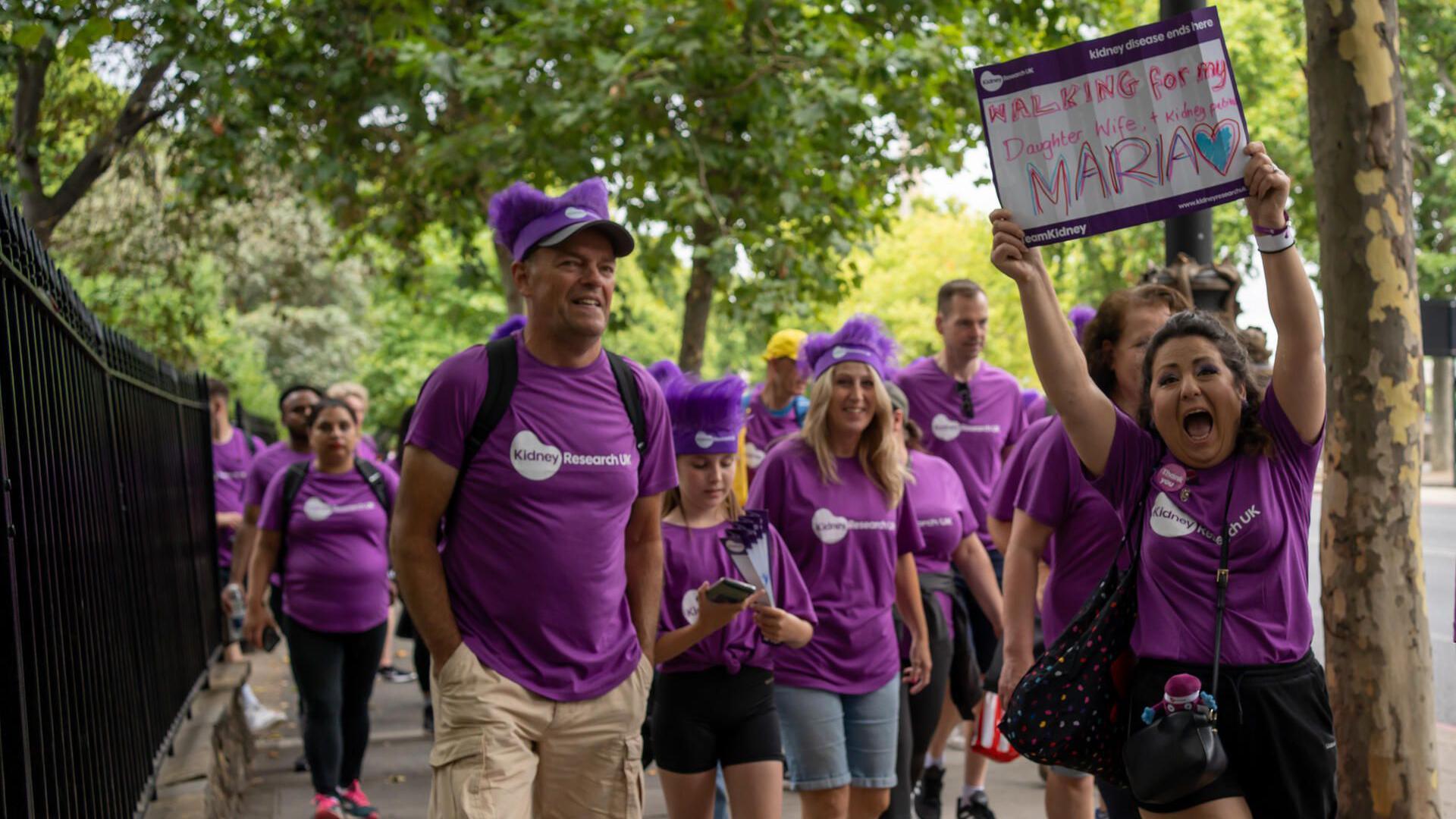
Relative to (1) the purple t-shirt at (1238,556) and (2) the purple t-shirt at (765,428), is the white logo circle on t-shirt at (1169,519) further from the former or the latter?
(2) the purple t-shirt at (765,428)

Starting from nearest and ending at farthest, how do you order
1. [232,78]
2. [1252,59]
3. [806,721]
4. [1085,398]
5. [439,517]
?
1. [1085,398]
2. [439,517]
3. [806,721]
4. [232,78]
5. [1252,59]

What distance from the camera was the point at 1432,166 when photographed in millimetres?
33312

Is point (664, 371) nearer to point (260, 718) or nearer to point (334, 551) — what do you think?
point (334, 551)

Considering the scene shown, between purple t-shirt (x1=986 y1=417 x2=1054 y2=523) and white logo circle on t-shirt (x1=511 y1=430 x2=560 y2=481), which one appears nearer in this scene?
white logo circle on t-shirt (x1=511 y1=430 x2=560 y2=481)

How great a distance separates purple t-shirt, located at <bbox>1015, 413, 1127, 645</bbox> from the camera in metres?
5.10

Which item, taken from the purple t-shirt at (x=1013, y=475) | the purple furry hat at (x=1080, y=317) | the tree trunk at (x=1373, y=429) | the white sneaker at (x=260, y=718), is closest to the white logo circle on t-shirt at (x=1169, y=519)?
the purple t-shirt at (x=1013, y=475)

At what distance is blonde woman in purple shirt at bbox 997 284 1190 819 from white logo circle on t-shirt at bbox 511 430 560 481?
5.10 feet

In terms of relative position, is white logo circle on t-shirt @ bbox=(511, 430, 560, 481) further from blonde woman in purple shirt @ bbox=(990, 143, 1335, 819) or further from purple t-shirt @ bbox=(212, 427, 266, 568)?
purple t-shirt @ bbox=(212, 427, 266, 568)

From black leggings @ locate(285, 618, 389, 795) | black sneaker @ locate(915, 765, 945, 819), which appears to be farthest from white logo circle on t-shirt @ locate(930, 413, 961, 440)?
black leggings @ locate(285, 618, 389, 795)

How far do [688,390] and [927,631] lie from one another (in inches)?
65.7

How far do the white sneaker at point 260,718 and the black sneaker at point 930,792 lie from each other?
4996mm

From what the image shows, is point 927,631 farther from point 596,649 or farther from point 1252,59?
point 1252,59

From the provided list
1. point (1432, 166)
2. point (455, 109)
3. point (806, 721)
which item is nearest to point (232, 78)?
point (455, 109)

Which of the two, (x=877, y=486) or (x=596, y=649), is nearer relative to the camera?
(x=596, y=649)
